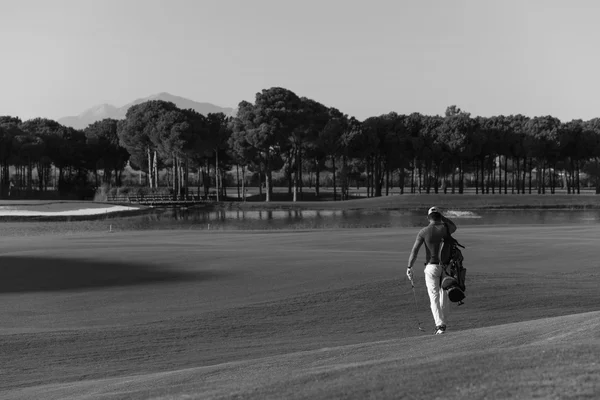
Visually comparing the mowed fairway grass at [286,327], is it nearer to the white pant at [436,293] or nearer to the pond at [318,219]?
the white pant at [436,293]

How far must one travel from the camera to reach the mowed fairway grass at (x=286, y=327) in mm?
8672

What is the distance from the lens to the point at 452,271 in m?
14.1

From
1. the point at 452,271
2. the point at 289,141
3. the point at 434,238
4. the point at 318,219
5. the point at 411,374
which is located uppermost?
the point at 289,141

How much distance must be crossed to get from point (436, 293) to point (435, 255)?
775 mm

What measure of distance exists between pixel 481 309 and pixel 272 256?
10927 mm

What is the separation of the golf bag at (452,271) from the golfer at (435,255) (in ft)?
0.34

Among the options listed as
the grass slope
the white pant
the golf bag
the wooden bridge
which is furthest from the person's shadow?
the wooden bridge

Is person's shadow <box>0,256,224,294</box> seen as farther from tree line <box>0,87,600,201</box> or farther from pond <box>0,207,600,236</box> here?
tree line <box>0,87,600,201</box>

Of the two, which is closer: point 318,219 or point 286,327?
point 286,327

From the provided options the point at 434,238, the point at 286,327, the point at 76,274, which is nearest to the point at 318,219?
the point at 76,274

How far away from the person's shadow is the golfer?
33.0ft

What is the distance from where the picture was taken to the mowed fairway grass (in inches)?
341

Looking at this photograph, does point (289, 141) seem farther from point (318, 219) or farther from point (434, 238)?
point (434, 238)

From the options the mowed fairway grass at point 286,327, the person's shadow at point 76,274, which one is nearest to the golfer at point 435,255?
the mowed fairway grass at point 286,327
